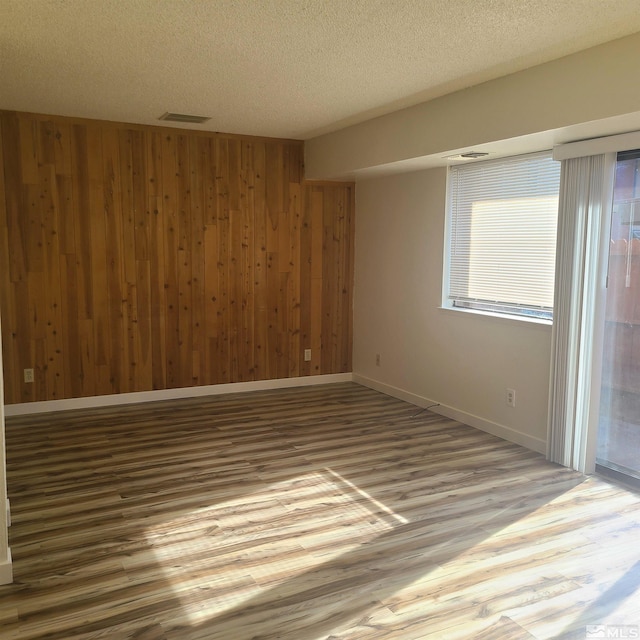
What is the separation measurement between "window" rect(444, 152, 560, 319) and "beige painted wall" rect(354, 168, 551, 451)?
0.14m

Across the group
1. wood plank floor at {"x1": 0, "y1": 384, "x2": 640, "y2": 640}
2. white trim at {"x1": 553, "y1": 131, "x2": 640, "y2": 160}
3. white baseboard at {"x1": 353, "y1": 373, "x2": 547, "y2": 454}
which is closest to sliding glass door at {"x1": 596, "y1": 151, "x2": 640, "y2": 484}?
white trim at {"x1": 553, "y1": 131, "x2": 640, "y2": 160}

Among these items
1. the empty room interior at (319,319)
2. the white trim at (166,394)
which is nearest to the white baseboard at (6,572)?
the empty room interior at (319,319)

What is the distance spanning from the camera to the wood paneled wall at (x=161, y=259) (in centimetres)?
509

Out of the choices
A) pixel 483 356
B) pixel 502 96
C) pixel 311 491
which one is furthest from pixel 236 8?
pixel 483 356

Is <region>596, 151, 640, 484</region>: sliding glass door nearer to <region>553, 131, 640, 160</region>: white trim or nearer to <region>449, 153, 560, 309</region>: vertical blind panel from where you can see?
<region>553, 131, 640, 160</region>: white trim

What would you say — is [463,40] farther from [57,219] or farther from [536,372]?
[57,219]

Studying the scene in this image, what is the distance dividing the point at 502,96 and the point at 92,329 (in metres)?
3.75

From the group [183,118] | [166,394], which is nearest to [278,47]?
[183,118]

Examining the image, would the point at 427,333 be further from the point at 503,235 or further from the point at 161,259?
the point at 161,259

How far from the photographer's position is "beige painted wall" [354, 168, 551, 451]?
4.52 meters

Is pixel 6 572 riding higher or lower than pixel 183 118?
lower

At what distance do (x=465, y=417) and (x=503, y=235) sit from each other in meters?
1.49

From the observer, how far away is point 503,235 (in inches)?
187

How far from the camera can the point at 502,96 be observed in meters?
3.79
